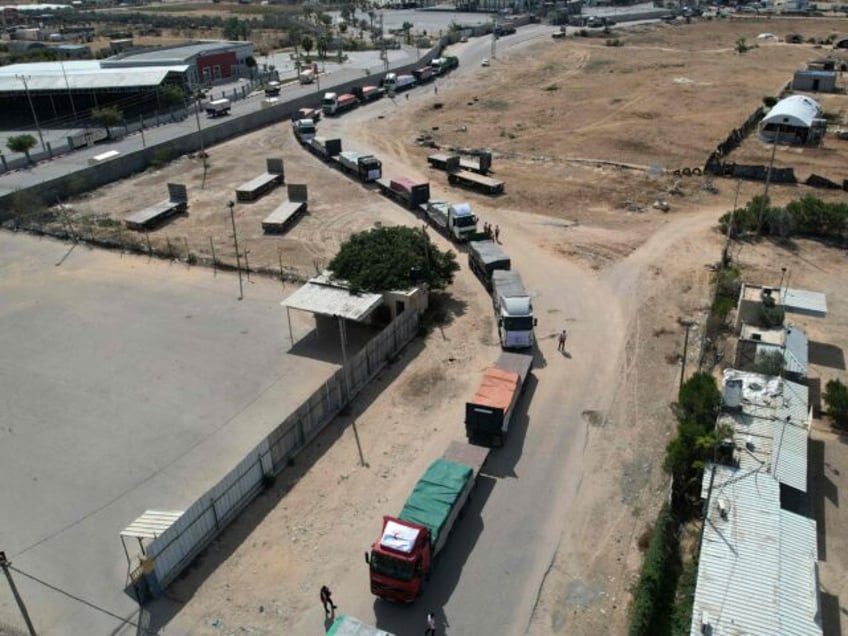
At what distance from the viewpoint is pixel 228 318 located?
35.1 meters

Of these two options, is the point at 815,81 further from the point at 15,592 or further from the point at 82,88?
the point at 15,592

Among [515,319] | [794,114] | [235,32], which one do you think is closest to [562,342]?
[515,319]

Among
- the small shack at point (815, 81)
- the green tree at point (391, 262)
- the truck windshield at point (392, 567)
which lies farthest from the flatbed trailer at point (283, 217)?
the small shack at point (815, 81)

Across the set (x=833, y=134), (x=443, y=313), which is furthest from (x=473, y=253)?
(x=833, y=134)

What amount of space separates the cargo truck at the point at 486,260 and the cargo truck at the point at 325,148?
26258mm

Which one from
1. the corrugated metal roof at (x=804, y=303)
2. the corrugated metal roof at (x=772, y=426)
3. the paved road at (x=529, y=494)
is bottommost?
the paved road at (x=529, y=494)

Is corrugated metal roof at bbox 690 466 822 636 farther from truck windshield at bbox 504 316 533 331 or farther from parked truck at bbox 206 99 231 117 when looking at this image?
parked truck at bbox 206 99 231 117

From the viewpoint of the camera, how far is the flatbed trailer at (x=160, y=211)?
47.2m

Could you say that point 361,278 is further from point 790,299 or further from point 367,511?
point 790,299

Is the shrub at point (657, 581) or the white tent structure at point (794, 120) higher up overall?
the white tent structure at point (794, 120)

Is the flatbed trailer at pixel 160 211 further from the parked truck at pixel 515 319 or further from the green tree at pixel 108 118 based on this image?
the parked truck at pixel 515 319

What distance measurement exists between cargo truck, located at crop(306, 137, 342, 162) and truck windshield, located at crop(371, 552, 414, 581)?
4858cm

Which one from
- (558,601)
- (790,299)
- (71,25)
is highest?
(71,25)

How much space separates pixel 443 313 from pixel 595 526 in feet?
52.0
